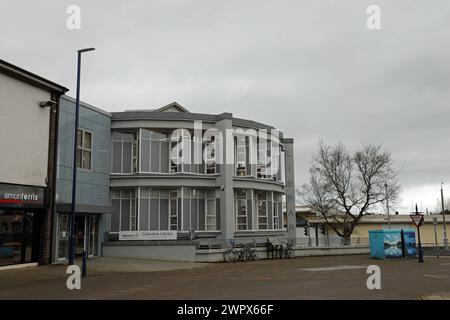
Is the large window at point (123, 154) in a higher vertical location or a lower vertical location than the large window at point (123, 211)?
higher

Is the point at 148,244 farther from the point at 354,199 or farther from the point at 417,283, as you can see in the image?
the point at 354,199

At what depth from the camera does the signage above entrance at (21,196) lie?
19672 millimetres

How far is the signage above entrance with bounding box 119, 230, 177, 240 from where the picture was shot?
27.1m

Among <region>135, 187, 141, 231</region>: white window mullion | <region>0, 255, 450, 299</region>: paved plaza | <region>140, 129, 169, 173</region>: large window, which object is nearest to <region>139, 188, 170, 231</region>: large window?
<region>135, 187, 141, 231</region>: white window mullion

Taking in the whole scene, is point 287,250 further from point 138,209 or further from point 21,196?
point 21,196

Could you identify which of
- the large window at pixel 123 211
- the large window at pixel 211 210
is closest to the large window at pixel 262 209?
the large window at pixel 211 210

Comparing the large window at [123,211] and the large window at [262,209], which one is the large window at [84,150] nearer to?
the large window at [123,211]

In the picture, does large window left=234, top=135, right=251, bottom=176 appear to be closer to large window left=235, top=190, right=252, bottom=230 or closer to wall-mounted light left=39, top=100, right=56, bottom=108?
large window left=235, top=190, right=252, bottom=230

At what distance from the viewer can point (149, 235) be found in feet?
88.9

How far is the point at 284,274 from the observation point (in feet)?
62.3

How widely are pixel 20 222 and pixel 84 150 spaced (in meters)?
6.15

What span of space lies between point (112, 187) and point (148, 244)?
14.9 ft

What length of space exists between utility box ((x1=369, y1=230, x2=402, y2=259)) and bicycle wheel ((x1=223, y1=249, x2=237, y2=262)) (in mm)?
9614
